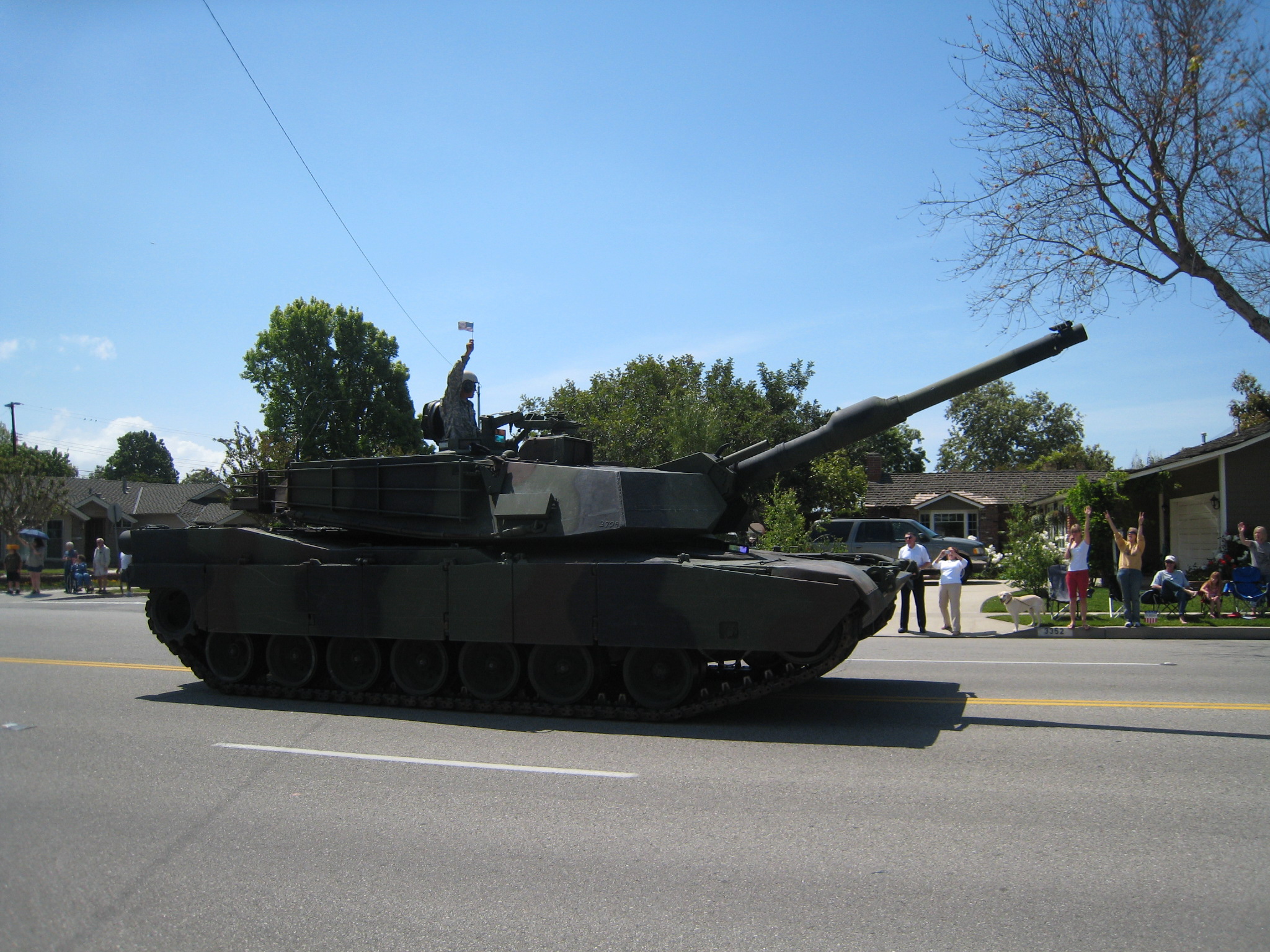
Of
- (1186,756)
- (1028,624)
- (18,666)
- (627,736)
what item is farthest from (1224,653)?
(18,666)

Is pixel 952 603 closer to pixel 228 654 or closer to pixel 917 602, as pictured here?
pixel 917 602

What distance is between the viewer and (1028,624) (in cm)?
1591

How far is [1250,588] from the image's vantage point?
51.6ft

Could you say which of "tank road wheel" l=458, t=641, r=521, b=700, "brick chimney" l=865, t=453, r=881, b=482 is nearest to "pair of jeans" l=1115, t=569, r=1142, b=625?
"tank road wheel" l=458, t=641, r=521, b=700

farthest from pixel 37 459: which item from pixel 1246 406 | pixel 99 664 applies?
pixel 1246 406

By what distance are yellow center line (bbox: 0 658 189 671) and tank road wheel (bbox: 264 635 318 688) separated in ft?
7.46

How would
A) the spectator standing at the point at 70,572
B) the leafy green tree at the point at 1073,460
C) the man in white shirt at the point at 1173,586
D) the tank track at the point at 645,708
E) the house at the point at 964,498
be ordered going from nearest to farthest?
the tank track at the point at 645,708 → the man in white shirt at the point at 1173,586 → the spectator standing at the point at 70,572 → the house at the point at 964,498 → the leafy green tree at the point at 1073,460

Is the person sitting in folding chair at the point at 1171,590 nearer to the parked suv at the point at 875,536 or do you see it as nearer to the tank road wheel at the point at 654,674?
the parked suv at the point at 875,536

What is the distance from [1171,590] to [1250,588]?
1.37 metres

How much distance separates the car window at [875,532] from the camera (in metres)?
26.2

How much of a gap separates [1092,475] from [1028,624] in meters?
24.3

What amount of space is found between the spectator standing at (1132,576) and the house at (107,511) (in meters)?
34.3

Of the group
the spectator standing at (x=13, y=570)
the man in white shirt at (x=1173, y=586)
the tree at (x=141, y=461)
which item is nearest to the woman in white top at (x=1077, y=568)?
the man in white shirt at (x=1173, y=586)

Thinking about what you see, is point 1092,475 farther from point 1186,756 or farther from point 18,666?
point 18,666
